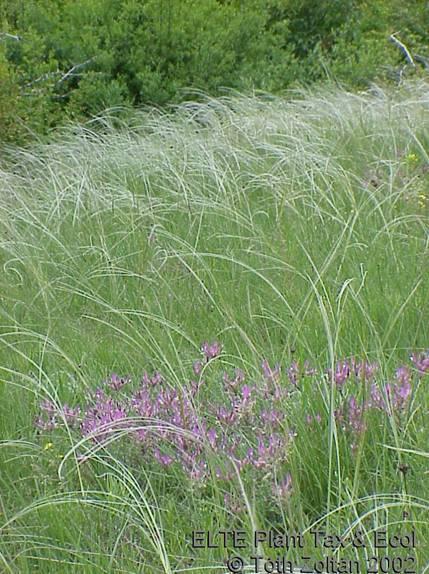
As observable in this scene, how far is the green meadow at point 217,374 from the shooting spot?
1.76 metres

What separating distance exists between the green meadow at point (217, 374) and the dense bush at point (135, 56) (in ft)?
10.7

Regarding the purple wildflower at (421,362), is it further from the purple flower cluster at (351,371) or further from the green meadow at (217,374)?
the purple flower cluster at (351,371)

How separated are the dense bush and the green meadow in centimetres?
327

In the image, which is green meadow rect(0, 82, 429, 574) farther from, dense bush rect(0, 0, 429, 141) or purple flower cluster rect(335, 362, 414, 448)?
dense bush rect(0, 0, 429, 141)

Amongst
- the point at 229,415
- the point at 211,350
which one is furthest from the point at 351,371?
the point at 211,350

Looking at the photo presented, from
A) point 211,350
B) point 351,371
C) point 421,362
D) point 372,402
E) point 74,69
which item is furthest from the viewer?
point 74,69

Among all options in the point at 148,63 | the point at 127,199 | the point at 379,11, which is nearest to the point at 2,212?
the point at 127,199

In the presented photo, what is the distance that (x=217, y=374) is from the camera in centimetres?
231

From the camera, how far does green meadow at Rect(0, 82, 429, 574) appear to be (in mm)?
1760

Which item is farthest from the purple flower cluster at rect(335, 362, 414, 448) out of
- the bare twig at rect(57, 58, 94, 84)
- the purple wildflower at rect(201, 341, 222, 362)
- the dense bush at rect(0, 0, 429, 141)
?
the bare twig at rect(57, 58, 94, 84)

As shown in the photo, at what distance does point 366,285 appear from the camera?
288 centimetres

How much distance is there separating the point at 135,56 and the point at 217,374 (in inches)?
246

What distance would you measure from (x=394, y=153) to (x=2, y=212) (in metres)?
1.92

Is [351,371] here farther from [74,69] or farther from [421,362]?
[74,69]
